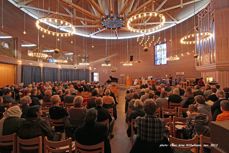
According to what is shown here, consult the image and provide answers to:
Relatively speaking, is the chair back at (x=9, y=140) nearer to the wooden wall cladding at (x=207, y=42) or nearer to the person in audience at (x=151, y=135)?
the person in audience at (x=151, y=135)

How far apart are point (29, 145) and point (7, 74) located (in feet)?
42.9

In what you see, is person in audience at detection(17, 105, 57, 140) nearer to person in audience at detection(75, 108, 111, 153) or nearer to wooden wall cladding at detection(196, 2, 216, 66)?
person in audience at detection(75, 108, 111, 153)

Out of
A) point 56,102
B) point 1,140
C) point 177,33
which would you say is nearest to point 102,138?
point 1,140

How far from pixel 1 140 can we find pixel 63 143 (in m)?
1.15

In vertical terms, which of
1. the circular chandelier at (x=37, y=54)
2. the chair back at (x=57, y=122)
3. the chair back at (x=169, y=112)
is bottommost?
the chair back at (x=57, y=122)

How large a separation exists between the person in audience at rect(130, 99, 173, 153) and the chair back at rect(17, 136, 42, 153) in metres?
1.47

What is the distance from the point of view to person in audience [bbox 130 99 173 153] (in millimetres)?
2348

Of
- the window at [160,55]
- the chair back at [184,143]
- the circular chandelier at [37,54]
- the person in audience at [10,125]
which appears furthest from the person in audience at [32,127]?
the window at [160,55]

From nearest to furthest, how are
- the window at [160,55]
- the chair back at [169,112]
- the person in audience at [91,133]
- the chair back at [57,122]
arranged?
the person in audience at [91,133] → the chair back at [57,122] → the chair back at [169,112] → the window at [160,55]

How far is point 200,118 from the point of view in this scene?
3.32 m

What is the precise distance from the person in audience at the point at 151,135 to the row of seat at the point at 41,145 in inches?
24.7

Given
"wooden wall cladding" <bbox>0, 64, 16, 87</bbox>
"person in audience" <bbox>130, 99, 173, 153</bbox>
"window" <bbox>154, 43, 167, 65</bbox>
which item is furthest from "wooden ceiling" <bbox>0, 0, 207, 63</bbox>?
"person in audience" <bbox>130, 99, 173, 153</bbox>

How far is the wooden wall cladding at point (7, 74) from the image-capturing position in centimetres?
1344

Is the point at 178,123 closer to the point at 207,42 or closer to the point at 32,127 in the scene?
the point at 32,127
